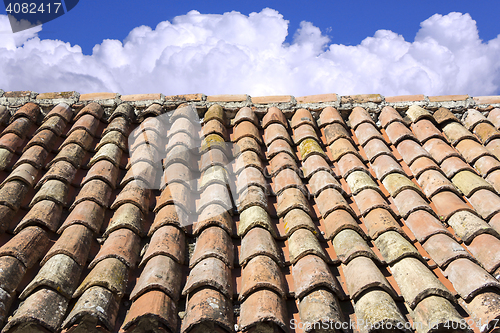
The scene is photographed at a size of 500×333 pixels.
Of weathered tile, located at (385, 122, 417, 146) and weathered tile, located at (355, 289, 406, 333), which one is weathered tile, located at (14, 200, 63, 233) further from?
weathered tile, located at (385, 122, 417, 146)

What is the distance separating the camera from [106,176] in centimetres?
350

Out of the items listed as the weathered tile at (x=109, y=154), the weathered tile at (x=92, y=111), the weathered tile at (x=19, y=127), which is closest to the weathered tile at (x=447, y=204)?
the weathered tile at (x=109, y=154)

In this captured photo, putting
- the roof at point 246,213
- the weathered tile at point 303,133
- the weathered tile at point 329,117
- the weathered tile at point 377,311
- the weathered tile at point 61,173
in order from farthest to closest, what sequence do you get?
the weathered tile at point 329,117 → the weathered tile at point 303,133 → the weathered tile at point 61,173 → the roof at point 246,213 → the weathered tile at point 377,311

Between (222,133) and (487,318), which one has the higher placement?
(222,133)

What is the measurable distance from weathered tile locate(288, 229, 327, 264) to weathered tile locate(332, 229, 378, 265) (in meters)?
0.16

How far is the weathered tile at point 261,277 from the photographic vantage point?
2.37 metres

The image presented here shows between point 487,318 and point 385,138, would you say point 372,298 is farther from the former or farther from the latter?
point 385,138

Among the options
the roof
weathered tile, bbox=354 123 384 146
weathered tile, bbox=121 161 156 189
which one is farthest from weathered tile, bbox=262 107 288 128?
weathered tile, bbox=121 161 156 189

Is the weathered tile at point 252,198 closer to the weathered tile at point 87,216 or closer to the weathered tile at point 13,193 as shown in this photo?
the weathered tile at point 87,216

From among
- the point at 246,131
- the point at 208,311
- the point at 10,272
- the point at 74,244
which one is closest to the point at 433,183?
the point at 246,131

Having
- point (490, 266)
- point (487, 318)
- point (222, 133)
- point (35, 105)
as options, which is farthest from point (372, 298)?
point (35, 105)

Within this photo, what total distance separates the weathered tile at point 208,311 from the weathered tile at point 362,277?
87cm

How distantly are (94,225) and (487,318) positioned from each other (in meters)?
2.97

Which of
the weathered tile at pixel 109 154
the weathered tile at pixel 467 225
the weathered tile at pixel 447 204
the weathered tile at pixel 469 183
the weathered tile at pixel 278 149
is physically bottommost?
the weathered tile at pixel 467 225
